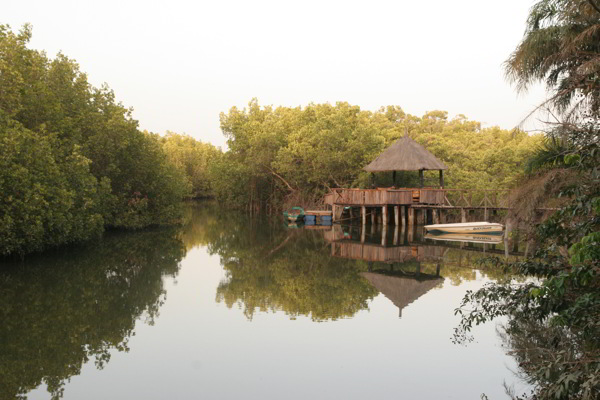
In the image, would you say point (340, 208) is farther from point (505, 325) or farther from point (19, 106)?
point (505, 325)

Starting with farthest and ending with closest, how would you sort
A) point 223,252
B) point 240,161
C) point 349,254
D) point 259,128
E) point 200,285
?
point 240,161 < point 259,128 < point 223,252 < point 349,254 < point 200,285

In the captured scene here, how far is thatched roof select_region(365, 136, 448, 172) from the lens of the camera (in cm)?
3344

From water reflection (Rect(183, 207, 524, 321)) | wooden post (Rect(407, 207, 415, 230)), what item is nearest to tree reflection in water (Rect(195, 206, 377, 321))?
water reflection (Rect(183, 207, 524, 321))

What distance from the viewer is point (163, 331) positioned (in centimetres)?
1136

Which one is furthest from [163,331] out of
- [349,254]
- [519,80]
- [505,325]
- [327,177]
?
[327,177]

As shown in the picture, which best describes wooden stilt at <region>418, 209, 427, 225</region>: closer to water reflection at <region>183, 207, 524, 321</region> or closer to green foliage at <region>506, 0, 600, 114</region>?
water reflection at <region>183, 207, 524, 321</region>

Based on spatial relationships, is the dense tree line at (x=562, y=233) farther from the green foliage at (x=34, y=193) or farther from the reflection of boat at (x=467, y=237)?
the reflection of boat at (x=467, y=237)

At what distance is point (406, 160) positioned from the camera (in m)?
33.8

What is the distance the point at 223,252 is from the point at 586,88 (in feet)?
61.8

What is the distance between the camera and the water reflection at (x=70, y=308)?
8852mm

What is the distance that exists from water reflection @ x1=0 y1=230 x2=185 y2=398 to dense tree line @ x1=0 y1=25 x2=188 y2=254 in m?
1.56

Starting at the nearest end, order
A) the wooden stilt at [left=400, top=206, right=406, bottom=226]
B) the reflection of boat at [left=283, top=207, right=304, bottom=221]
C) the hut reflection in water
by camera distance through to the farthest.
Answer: the hut reflection in water
the wooden stilt at [left=400, top=206, right=406, bottom=226]
the reflection of boat at [left=283, top=207, right=304, bottom=221]

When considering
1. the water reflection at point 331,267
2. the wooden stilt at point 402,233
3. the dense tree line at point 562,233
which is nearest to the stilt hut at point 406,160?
the wooden stilt at point 402,233

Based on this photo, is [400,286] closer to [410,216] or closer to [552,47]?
[552,47]
